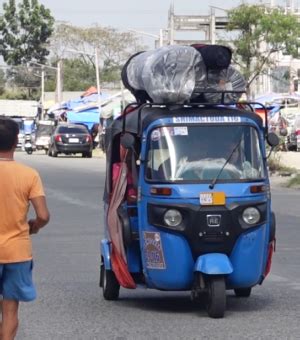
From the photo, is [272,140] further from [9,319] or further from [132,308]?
[9,319]

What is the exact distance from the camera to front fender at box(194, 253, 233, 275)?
30.5 feet

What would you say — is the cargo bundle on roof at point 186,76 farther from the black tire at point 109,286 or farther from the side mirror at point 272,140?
the black tire at point 109,286

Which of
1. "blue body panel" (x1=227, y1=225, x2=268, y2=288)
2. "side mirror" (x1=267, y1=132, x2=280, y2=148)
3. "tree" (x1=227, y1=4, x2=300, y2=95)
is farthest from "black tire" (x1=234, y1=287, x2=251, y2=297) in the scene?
"tree" (x1=227, y1=4, x2=300, y2=95)

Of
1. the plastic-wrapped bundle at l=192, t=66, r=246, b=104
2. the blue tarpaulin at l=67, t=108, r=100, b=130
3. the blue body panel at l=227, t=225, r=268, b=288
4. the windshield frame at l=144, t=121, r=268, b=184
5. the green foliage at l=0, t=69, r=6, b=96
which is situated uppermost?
the plastic-wrapped bundle at l=192, t=66, r=246, b=104

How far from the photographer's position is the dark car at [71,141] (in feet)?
167

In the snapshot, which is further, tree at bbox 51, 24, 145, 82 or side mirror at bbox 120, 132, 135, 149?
tree at bbox 51, 24, 145, 82

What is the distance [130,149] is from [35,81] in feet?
329

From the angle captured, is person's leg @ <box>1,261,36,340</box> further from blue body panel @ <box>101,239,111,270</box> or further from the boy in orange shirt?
blue body panel @ <box>101,239,111,270</box>

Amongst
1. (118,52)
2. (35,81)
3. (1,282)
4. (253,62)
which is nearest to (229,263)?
(1,282)

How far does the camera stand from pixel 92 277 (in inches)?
488

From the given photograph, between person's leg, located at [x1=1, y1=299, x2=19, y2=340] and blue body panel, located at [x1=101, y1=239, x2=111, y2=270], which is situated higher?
person's leg, located at [x1=1, y1=299, x2=19, y2=340]

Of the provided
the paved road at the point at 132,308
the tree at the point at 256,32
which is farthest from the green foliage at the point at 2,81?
the paved road at the point at 132,308

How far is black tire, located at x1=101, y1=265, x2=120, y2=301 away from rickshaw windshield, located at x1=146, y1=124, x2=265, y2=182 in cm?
138

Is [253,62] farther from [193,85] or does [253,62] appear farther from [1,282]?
[1,282]
